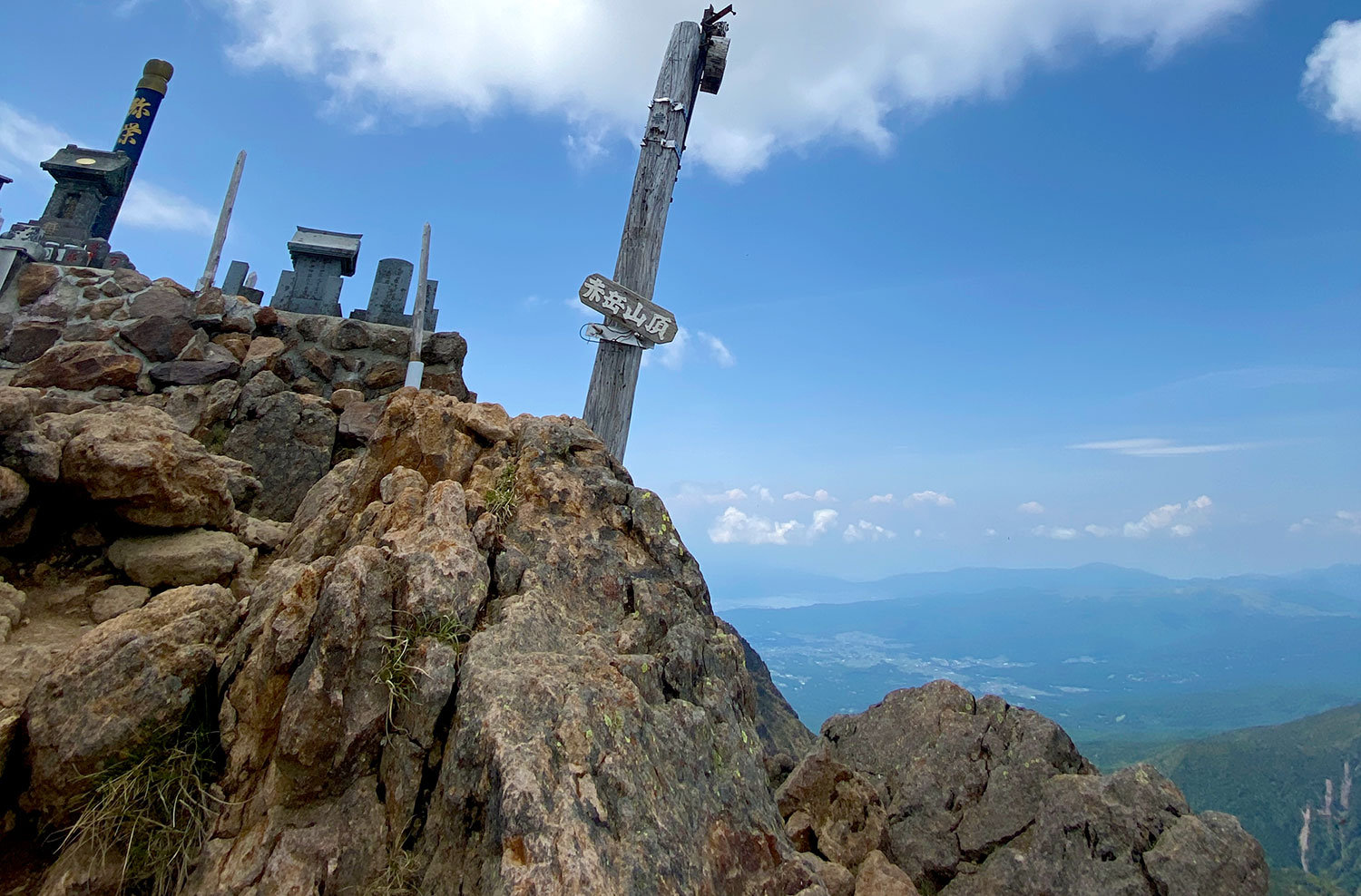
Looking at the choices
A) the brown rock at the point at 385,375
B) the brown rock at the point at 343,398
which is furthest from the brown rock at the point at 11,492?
the brown rock at the point at 385,375

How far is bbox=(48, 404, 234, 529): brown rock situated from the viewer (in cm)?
590

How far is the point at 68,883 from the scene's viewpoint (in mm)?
3275

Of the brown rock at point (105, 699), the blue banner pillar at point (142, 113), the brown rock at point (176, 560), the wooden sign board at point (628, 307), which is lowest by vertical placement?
the brown rock at point (105, 699)

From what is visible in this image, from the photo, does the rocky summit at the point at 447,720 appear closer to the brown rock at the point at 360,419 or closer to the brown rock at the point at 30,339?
the brown rock at the point at 360,419

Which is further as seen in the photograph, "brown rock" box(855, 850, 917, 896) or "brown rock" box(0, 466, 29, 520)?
"brown rock" box(0, 466, 29, 520)

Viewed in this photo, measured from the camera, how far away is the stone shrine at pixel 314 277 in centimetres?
1429

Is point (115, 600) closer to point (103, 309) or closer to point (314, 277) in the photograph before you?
point (103, 309)

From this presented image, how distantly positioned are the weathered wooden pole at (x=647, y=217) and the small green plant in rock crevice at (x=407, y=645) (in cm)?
503

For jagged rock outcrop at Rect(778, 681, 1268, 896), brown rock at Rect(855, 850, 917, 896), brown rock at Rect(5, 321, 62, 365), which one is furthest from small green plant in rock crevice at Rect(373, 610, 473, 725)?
brown rock at Rect(5, 321, 62, 365)

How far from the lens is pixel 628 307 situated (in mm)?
8938

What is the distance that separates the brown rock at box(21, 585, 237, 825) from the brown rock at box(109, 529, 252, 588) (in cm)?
190

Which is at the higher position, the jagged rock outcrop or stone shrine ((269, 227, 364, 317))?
stone shrine ((269, 227, 364, 317))

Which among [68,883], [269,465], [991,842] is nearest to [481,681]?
[68,883]

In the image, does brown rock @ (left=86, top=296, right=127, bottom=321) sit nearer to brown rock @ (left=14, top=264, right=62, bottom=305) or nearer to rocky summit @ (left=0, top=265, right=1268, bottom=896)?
brown rock @ (left=14, top=264, right=62, bottom=305)
